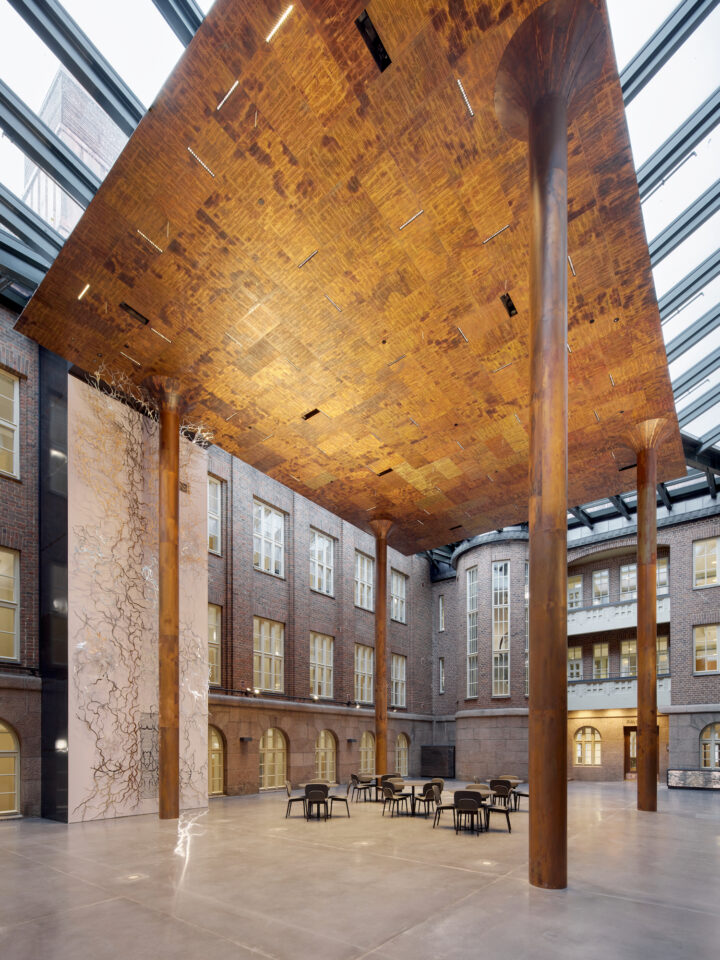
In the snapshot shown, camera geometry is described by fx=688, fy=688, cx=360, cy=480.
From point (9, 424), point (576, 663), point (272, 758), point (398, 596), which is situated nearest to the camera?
point (9, 424)

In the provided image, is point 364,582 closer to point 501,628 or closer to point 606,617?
point 501,628

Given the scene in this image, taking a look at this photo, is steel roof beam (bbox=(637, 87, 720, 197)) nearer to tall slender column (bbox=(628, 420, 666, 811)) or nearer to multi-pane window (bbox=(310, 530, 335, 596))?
tall slender column (bbox=(628, 420, 666, 811))

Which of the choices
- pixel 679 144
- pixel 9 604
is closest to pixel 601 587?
pixel 679 144

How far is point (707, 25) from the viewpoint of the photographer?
9406 millimetres

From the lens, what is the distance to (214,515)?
765 inches

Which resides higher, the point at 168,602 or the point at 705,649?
the point at 168,602

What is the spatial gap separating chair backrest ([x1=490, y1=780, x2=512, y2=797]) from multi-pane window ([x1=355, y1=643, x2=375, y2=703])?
12463mm

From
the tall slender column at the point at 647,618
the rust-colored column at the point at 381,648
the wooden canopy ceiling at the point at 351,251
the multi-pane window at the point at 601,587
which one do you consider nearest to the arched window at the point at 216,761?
the rust-colored column at the point at 381,648

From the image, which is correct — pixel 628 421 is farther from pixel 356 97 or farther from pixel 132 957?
pixel 132 957

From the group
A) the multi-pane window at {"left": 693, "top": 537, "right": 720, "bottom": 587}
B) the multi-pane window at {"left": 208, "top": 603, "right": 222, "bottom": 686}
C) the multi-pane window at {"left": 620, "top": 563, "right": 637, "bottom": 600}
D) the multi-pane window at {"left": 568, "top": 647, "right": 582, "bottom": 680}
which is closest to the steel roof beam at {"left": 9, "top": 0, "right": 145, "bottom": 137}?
the multi-pane window at {"left": 208, "top": 603, "right": 222, "bottom": 686}

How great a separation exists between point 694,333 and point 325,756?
56.9ft

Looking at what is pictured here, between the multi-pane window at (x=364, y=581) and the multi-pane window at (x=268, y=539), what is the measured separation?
534cm

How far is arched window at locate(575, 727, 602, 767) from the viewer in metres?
28.3

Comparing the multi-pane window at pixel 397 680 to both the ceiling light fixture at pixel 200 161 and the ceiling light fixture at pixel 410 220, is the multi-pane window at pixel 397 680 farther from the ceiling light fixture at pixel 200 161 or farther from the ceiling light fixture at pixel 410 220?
the ceiling light fixture at pixel 200 161
